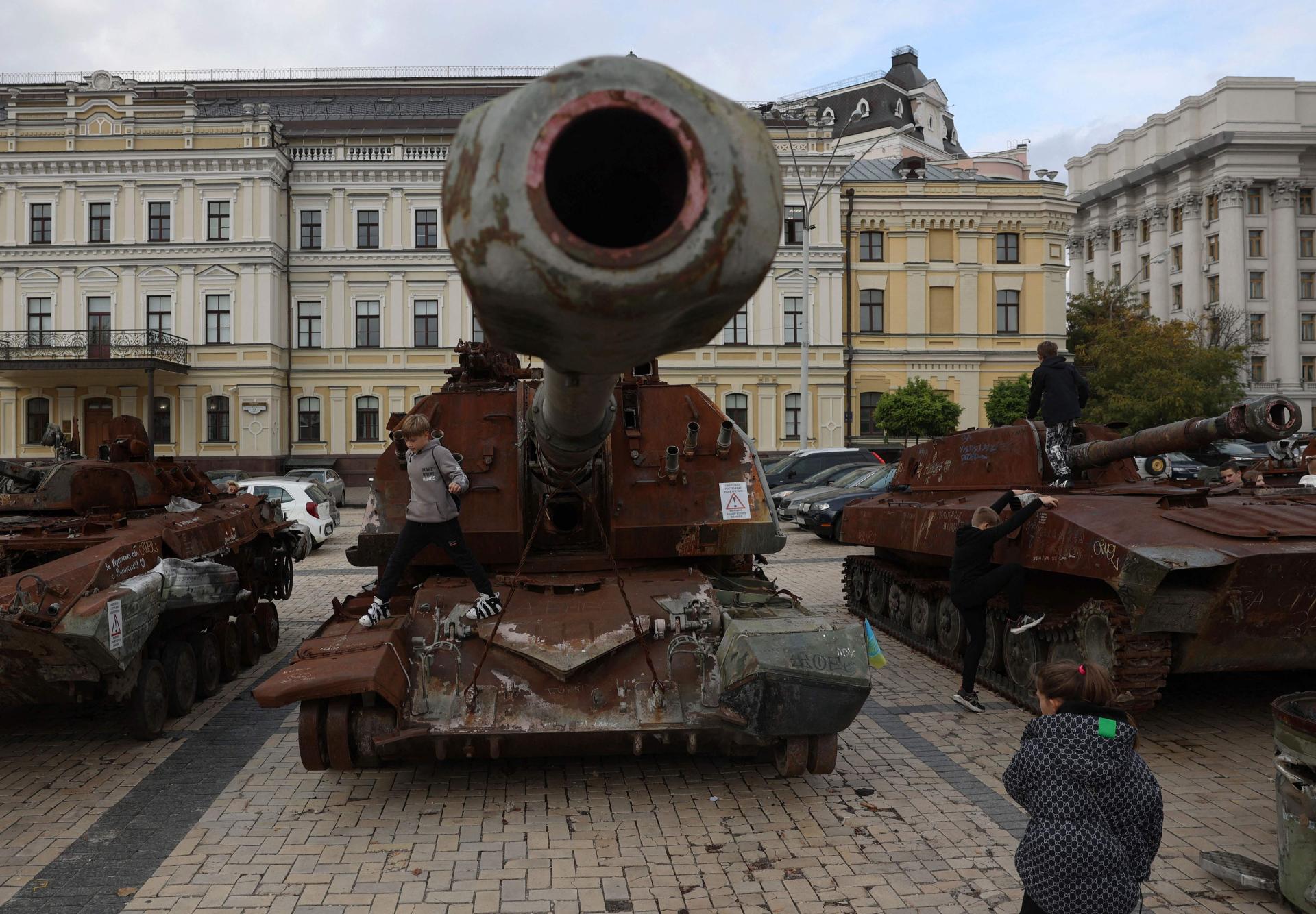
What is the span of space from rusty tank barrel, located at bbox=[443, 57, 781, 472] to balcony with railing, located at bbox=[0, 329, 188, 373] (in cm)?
3385

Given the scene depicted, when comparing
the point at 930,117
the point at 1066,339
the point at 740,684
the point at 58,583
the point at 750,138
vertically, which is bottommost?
the point at 740,684

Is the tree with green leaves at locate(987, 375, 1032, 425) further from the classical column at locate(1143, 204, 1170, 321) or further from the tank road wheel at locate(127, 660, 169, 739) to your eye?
the classical column at locate(1143, 204, 1170, 321)

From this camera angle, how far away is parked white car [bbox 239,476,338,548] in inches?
740

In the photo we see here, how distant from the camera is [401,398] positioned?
36062mm

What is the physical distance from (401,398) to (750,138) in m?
34.9

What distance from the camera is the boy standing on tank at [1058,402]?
8148 mm

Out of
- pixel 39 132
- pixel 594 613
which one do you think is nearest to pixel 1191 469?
pixel 594 613

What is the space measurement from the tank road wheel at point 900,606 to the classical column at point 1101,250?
203 ft

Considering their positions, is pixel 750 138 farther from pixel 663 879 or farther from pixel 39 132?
Result: pixel 39 132

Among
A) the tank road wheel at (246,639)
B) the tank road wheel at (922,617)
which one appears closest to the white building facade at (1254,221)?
the tank road wheel at (922,617)

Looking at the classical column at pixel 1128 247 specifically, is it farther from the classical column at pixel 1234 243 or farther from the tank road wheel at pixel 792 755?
the tank road wheel at pixel 792 755

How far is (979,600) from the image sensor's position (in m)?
7.39

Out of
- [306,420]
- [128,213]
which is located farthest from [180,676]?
[128,213]

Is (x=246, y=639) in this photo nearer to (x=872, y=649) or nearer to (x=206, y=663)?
(x=206, y=663)
